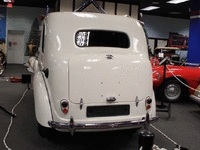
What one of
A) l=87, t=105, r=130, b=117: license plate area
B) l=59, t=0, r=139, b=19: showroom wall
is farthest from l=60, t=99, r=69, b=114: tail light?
l=59, t=0, r=139, b=19: showroom wall

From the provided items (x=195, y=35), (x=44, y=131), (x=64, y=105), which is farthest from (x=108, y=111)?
(x=195, y=35)

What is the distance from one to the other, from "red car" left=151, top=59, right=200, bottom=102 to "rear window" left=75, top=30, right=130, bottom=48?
2.75 metres

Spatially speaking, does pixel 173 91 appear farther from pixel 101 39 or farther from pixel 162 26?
pixel 162 26

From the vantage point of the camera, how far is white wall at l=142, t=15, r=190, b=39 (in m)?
20.0

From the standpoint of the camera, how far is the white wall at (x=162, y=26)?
2003 cm

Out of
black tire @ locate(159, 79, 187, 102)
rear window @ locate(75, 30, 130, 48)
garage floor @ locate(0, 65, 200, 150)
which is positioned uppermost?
rear window @ locate(75, 30, 130, 48)

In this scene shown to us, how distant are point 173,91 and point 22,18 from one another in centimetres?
1453

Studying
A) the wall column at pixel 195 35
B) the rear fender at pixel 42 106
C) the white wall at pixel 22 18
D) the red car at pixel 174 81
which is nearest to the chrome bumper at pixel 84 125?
the rear fender at pixel 42 106

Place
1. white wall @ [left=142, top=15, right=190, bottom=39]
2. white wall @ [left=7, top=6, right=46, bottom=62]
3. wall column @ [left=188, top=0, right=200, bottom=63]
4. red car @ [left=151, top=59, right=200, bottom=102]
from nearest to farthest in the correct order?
red car @ [left=151, top=59, right=200, bottom=102], wall column @ [left=188, top=0, right=200, bottom=63], white wall @ [left=7, top=6, right=46, bottom=62], white wall @ [left=142, top=15, right=190, bottom=39]

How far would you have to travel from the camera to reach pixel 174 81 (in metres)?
6.68

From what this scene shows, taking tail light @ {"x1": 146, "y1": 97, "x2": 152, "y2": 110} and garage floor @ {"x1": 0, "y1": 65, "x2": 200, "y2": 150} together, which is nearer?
tail light @ {"x1": 146, "y1": 97, "x2": 152, "y2": 110}

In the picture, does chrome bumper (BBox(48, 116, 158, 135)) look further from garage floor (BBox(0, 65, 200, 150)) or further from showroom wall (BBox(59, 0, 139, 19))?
showroom wall (BBox(59, 0, 139, 19))

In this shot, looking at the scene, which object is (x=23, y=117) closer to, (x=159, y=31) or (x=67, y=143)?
(x=67, y=143)

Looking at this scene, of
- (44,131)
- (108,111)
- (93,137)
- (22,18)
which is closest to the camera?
(108,111)
